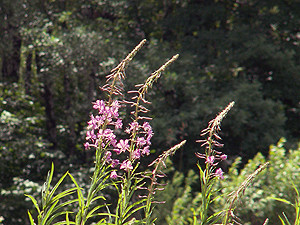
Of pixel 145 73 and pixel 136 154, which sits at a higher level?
pixel 136 154

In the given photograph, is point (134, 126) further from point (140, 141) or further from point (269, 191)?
point (269, 191)

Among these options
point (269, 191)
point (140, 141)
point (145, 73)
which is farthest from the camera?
point (145, 73)

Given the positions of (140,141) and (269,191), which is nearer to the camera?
(140,141)

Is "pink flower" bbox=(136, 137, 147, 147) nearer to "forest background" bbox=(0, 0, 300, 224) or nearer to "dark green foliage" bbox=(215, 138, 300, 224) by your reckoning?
"dark green foliage" bbox=(215, 138, 300, 224)

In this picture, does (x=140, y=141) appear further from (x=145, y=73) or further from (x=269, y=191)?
(x=145, y=73)

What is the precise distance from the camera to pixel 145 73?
8.36m

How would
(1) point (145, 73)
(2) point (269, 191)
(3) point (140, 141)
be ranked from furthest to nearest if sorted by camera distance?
(1) point (145, 73), (2) point (269, 191), (3) point (140, 141)

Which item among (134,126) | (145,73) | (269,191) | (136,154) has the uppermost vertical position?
(134,126)

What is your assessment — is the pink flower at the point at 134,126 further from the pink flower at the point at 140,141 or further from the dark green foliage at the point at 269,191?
the dark green foliage at the point at 269,191

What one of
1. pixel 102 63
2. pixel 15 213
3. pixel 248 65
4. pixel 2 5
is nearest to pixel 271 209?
pixel 102 63

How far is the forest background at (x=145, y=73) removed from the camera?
7.84m

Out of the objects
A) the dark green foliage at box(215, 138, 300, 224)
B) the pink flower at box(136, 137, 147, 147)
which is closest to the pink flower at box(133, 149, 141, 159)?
the pink flower at box(136, 137, 147, 147)

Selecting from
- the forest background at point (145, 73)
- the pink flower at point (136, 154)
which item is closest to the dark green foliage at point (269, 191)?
the forest background at point (145, 73)

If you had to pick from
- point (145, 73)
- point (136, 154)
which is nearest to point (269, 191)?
point (145, 73)
